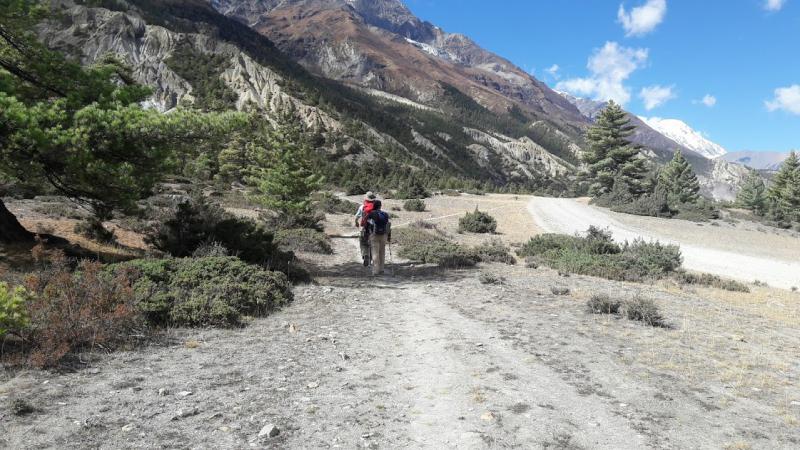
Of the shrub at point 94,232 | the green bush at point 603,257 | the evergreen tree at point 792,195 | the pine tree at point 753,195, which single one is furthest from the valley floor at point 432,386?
the pine tree at point 753,195

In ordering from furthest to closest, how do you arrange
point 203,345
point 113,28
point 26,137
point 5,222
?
point 113,28, point 5,222, point 26,137, point 203,345

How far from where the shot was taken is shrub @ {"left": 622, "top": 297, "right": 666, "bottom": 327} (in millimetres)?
7535

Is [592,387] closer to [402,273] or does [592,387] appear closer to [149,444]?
[149,444]

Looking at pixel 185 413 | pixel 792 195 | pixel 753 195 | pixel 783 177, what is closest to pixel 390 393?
pixel 185 413

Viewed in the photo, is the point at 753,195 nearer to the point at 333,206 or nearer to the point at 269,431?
the point at 333,206

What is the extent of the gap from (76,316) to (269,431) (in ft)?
10.9

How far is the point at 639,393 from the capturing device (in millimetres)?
4598

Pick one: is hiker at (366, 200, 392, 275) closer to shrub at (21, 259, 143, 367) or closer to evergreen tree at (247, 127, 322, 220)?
shrub at (21, 259, 143, 367)

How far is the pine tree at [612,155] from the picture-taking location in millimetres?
45938

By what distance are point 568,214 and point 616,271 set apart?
19951mm

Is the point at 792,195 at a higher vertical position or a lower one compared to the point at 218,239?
higher

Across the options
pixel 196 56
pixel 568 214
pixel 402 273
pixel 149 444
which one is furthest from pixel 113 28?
pixel 149 444

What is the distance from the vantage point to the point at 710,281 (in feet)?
43.0

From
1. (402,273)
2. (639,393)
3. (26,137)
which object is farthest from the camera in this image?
(402,273)
